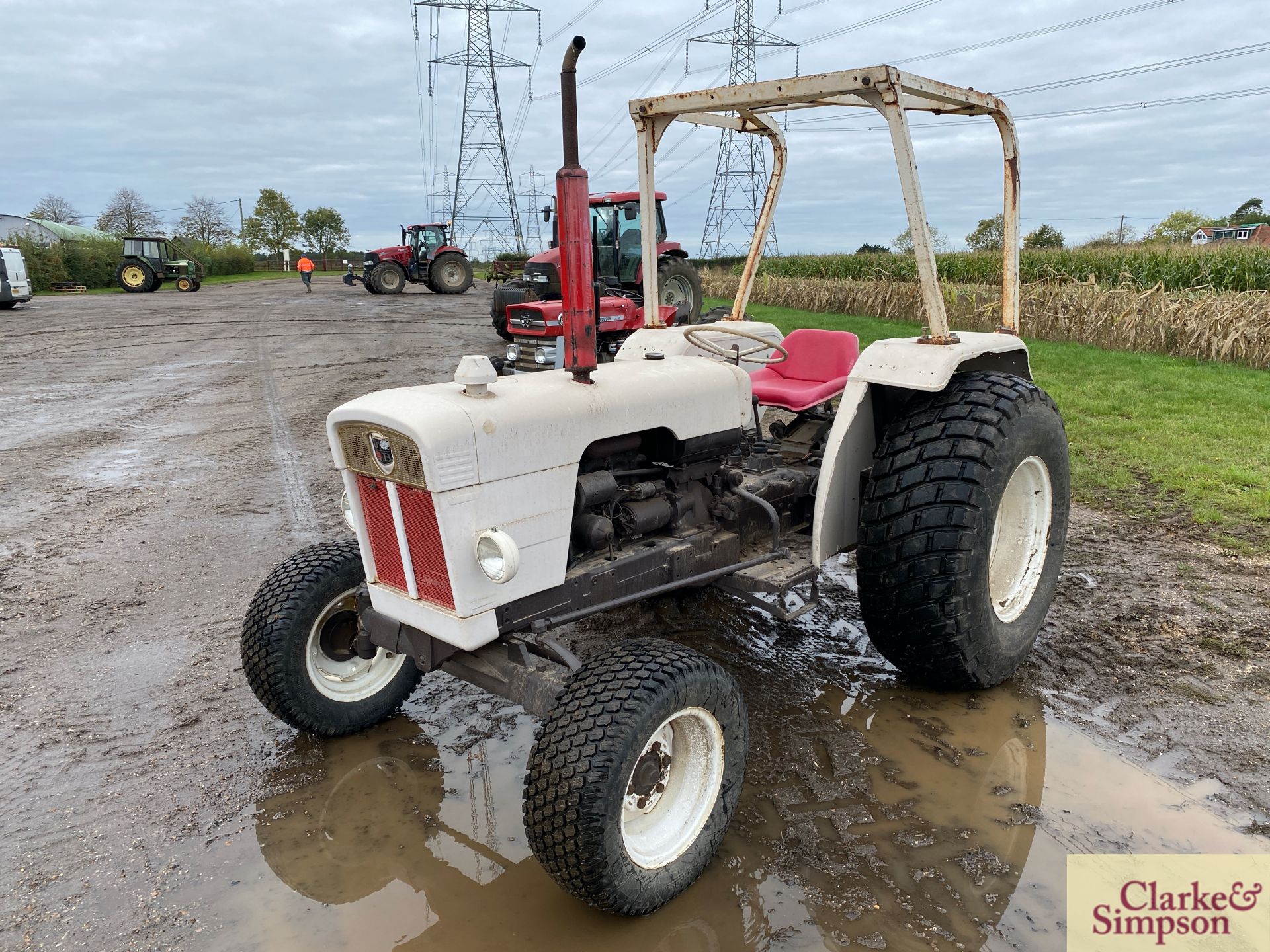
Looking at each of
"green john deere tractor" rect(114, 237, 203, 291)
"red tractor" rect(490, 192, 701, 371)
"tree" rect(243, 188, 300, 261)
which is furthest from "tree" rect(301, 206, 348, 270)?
"red tractor" rect(490, 192, 701, 371)

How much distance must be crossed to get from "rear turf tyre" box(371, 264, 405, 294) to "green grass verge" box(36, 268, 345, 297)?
25.7 ft

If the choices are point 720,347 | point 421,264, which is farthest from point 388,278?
point 720,347

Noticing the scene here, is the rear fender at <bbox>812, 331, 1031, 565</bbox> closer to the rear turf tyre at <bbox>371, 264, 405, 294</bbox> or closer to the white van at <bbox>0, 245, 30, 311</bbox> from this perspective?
the rear turf tyre at <bbox>371, 264, 405, 294</bbox>

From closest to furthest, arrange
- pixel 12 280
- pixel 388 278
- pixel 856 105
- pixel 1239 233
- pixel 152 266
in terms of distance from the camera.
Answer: pixel 856 105 < pixel 12 280 < pixel 388 278 < pixel 152 266 < pixel 1239 233

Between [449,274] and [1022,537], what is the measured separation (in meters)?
23.8

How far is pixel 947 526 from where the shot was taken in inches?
116

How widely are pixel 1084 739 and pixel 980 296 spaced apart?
13384 mm

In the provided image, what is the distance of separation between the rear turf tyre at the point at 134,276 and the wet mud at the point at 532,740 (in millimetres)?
27468

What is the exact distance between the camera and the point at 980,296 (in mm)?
14969

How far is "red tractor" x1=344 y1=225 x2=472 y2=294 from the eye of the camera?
25.3 m

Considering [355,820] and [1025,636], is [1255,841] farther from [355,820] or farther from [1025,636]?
[355,820]

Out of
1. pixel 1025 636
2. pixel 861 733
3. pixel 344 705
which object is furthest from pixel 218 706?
pixel 1025 636

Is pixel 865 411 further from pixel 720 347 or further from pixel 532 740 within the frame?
pixel 532 740

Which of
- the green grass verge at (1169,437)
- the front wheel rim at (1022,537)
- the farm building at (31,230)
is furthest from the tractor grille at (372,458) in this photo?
the farm building at (31,230)
